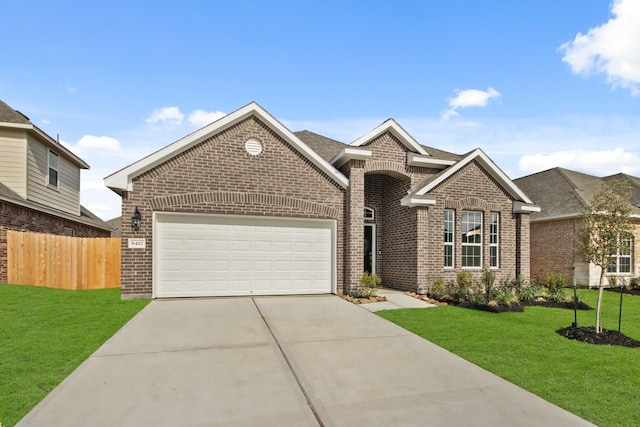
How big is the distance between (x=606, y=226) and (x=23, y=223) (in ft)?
57.1

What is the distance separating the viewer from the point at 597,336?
271 inches

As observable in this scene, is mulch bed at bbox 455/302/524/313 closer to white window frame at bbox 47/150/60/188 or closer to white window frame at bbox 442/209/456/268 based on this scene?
white window frame at bbox 442/209/456/268

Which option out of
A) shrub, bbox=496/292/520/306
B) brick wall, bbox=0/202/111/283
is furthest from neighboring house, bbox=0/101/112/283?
shrub, bbox=496/292/520/306

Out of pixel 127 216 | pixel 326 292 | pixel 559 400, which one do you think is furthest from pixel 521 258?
pixel 127 216

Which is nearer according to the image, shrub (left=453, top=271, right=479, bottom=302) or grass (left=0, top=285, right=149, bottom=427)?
grass (left=0, top=285, right=149, bottom=427)

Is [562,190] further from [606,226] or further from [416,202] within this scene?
[606,226]

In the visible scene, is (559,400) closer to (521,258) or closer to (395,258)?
(395,258)

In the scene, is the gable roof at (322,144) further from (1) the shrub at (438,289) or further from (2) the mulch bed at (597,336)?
(2) the mulch bed at (597,336)

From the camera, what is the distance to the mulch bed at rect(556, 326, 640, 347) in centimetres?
664

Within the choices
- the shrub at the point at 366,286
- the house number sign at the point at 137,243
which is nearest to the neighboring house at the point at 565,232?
the shrub at the point at 366,286

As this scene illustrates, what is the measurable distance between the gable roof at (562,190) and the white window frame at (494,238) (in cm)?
496

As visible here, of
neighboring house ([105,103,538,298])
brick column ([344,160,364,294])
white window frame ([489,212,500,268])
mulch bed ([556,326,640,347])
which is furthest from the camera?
white window frame ([489,212,500,268])

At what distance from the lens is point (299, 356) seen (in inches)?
223

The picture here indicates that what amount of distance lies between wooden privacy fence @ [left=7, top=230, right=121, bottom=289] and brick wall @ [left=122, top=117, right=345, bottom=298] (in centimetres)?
397
